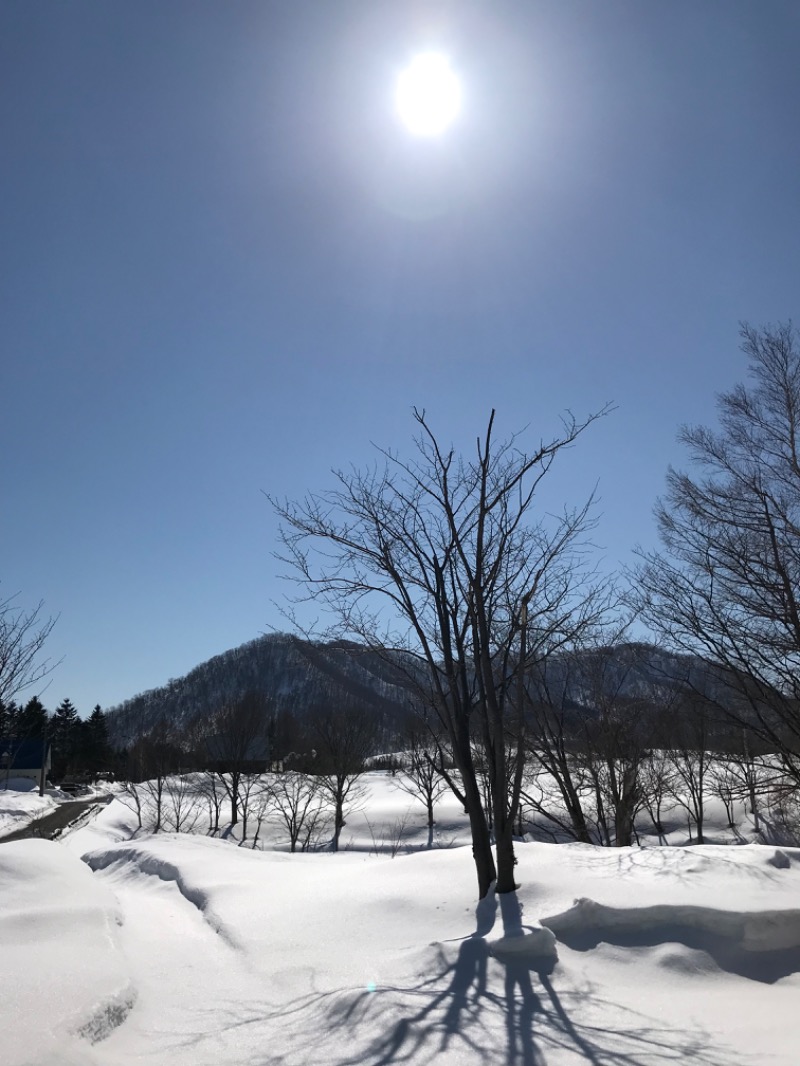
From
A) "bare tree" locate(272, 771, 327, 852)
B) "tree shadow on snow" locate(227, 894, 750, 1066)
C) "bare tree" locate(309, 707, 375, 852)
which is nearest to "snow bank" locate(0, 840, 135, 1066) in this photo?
"tree shadow on snow" locate(227, 894, 750, 1066)

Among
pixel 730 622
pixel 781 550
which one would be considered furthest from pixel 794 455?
pixel 730 622

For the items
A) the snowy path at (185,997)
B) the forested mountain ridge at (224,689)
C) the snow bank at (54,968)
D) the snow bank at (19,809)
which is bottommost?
the snow bank at (19,809)

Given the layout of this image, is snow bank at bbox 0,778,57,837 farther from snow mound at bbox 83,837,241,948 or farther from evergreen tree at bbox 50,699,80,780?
evergreen tree at bbox 50,699,80,780

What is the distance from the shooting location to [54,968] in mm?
4445

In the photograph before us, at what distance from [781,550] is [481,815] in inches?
202

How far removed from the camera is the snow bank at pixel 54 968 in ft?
11.4

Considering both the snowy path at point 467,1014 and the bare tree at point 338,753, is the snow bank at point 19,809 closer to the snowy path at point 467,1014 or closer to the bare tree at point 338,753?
the bare tree at point 338,753

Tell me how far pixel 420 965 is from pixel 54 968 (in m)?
2.53

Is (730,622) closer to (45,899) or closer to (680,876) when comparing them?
(680,876)

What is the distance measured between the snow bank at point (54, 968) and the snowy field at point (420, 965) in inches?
0.7

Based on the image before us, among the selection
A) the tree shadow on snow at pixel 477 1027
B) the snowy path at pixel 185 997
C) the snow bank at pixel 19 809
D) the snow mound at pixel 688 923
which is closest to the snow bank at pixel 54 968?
the snowy path at pixel 185 997

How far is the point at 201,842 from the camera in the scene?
48.5ft

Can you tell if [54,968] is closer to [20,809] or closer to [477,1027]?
[477,1027]

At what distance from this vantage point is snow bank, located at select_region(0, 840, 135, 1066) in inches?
137
